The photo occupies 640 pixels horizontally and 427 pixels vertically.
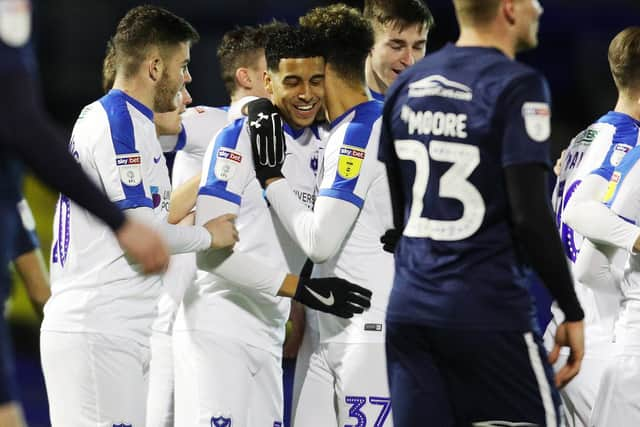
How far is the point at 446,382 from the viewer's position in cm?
369

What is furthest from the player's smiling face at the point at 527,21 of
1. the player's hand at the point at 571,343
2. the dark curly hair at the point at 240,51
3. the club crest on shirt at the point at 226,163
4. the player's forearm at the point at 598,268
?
the dark curly hair at the point at 240,51

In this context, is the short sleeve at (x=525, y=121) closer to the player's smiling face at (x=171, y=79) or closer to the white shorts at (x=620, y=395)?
the white shorts at (x=620, y=395)

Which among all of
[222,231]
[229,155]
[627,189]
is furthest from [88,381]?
[627,189]

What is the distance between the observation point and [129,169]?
486 centimetres

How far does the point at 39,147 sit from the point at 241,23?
11.0 metres

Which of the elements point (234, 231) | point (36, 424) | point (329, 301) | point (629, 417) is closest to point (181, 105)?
point (234, 231)

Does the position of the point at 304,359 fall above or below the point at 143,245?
below

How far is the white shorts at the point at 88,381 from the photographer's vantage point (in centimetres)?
481

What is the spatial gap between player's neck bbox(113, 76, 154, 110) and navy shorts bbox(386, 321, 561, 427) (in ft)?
6.29

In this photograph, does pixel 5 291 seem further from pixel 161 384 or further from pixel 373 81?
pixel 373 81

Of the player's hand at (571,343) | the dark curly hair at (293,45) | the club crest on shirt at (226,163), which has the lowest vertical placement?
the player's hand at (571,343)

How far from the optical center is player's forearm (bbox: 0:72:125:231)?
311 centimetres

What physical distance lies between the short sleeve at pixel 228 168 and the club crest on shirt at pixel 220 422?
3.05ft

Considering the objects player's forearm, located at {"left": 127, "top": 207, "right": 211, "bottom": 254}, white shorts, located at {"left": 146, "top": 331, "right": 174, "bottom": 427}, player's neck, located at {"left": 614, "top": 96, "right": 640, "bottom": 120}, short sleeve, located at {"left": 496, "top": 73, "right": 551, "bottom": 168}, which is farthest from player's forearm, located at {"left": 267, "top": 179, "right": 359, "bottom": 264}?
player's neck, located at {"left": 614, "top": 96, "right": 640, "bottom": 120}
